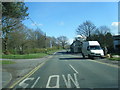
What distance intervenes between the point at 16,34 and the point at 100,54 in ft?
109

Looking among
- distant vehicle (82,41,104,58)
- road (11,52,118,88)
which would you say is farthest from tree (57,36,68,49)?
road (11,52,118,88)

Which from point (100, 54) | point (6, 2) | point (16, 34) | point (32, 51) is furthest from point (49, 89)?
point (32, 51)

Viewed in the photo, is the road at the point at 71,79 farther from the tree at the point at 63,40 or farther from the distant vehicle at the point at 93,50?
the tree at the point at 63,40

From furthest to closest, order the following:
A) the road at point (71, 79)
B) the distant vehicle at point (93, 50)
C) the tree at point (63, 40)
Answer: the tree at point (63, 40)
the distant vehicle at point (93, 50)
the road at point (71, 79)

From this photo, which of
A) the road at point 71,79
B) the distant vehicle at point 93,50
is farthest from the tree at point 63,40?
the road at point 71,79

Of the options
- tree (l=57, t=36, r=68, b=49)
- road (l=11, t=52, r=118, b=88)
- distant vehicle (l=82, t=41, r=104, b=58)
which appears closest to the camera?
road (l=11, t=52, r=118, b=88)

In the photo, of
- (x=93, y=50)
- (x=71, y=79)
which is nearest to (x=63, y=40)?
(x=93, y=50)

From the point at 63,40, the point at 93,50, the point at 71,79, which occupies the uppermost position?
the point at 63,40

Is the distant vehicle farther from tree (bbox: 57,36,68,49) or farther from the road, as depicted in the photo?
tree (bbox: 57,36,68,49)

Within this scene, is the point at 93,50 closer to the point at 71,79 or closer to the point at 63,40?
the point at 71,79

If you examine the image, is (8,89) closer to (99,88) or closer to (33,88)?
(33,88)

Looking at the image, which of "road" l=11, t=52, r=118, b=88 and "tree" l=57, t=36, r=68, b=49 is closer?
"road" l=11, t=52, r=118, b=88

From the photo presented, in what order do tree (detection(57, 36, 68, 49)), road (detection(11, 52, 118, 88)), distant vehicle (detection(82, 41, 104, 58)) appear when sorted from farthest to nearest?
tree (detection(57, 36, 68, 49)), distant vehicle (detection(82, 41, 104, 58)), road (detection(11, 52, 118, 88))

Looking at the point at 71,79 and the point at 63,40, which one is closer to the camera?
the point at 71,79
